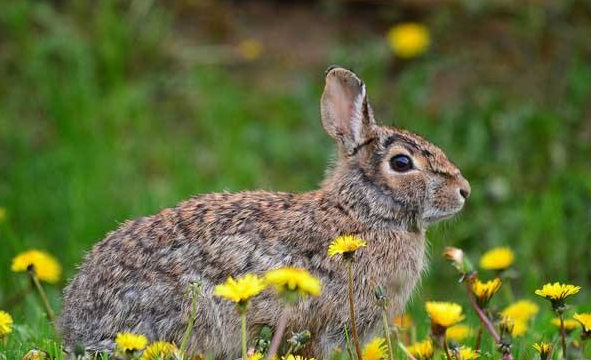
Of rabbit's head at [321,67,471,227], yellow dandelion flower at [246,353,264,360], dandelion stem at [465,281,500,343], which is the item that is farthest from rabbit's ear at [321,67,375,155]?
yellow dandelion flower at [246,353,264,360]

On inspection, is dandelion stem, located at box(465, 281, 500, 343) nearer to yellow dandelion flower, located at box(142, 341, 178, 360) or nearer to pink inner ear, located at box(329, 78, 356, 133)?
pink inner ear, located at box(329, 78, 356, 133)

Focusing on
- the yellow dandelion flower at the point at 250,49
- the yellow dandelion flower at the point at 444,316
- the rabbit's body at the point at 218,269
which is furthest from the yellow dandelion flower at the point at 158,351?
the yellow dandelion flower at the point at 250,49

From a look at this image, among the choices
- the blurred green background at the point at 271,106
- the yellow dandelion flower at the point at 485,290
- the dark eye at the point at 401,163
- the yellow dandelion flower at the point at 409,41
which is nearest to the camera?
the yellow dandelion flower at the point at 485,290

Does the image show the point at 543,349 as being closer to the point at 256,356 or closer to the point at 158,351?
the point at 256,356

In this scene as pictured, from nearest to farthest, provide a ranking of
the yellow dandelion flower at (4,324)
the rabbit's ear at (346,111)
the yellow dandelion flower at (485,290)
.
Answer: the yellow dandelion flower at (4,324) < the yellow dandelion flower at (485,290) < the rabbit's ear at (346,111)

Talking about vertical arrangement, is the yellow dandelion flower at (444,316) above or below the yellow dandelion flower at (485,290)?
below

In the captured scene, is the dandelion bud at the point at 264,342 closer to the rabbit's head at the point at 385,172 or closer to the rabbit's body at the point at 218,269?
the rabbit's body at the point at 218,269

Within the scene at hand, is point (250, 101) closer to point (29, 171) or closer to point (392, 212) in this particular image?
point (29, 171)

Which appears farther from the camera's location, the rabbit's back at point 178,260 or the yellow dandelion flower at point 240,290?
the rabbit's back at point 178,260
